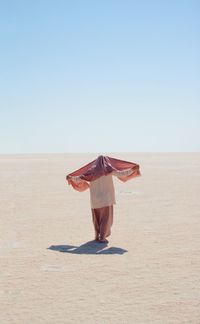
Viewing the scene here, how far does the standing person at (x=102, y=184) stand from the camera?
11195mm

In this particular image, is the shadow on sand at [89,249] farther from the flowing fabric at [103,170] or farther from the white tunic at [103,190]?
the flowing fabric at [103,170]

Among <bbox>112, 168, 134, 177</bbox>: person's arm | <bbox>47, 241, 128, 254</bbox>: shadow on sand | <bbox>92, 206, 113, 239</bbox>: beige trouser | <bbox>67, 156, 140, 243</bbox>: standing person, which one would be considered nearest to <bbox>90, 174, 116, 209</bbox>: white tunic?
<bbox>67, 156, 140, 243</bbox>: standing person

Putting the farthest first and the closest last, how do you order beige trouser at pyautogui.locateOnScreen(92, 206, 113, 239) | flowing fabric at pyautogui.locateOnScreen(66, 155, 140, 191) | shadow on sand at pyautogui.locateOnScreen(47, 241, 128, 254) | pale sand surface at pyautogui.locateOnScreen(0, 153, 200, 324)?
beige trouser at pyautogui.locateOnScreen(92, 206, 113, 239)
flowing fabric at pyautogui.locateOnScreen(66, 155, 140, 191)
shadow on sand at pyautogui.locateOnScreen(47, 241, 128, 254)
pale sand surface at pyautogui.locateOnScreen(0, 153, 200, 324)

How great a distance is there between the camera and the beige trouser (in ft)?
37.0

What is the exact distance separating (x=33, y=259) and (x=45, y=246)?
1377 mm

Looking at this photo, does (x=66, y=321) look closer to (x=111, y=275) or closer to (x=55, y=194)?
(x=111, y=275)

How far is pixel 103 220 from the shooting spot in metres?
11.3

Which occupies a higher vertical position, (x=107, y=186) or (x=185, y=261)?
(x=107, y=186)

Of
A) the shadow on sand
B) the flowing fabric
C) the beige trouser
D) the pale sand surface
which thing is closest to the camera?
the pale sand surface

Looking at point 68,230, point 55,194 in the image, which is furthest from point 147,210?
point 55,194

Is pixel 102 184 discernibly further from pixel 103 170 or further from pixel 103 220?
pixel 103 220

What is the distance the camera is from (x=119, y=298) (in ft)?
22.9

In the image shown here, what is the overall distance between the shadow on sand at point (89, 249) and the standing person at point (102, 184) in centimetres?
37

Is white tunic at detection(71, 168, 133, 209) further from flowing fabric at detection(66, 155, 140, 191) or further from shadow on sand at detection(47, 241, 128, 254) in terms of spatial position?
shadow on sand at detection(47, 241, 128, 254)
